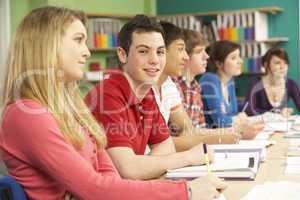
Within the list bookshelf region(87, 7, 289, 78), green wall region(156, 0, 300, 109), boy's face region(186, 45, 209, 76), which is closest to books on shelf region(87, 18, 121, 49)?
bookshelf region(87, 7, 289, 78)

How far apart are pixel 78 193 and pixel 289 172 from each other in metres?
0.87

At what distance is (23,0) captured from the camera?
16.4ft

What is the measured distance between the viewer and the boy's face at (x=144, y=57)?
1.99 meters

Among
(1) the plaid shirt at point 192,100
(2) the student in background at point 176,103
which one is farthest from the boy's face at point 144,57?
(1) the plaid shirt at point 192,100

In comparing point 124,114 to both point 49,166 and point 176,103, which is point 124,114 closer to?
point 49,166

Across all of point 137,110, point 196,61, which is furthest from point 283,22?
point 137,110

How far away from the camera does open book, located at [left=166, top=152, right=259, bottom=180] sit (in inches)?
62.1

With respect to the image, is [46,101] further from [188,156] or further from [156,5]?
[156,5]

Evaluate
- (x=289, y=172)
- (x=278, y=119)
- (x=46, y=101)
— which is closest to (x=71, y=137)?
(x=46, y=101)

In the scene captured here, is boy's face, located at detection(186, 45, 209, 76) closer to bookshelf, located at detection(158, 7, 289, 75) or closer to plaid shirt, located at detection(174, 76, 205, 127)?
plaid shirt, located at detection(174, 76, 205, 127)

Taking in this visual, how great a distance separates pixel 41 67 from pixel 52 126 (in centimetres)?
19

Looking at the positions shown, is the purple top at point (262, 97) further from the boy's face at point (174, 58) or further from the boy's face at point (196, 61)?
the boy's face at point (174, 58)

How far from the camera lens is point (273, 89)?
167 inches

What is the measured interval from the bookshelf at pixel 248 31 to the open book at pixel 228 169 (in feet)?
13.2
